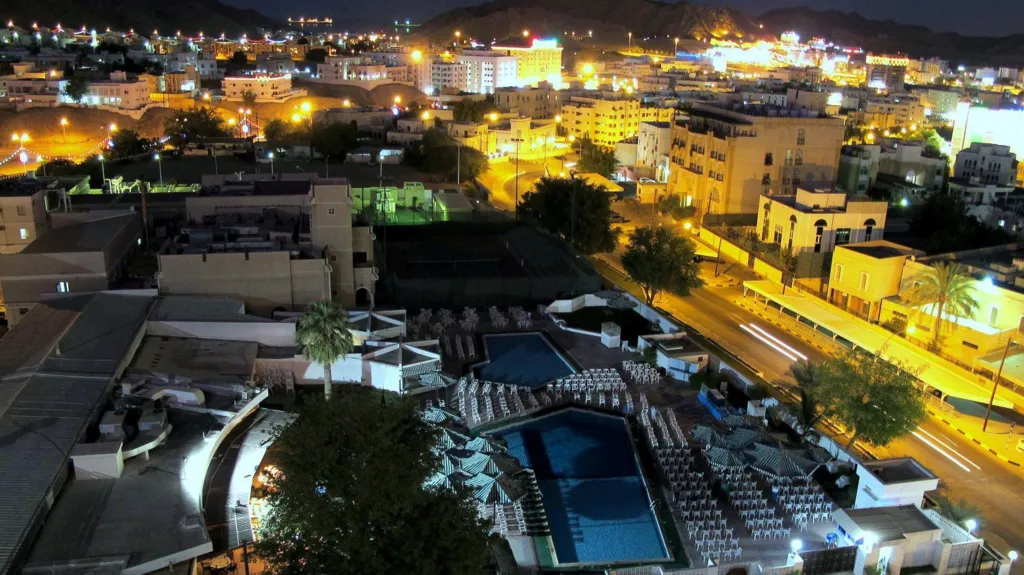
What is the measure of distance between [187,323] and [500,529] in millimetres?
12729

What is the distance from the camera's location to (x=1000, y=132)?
2928 inches

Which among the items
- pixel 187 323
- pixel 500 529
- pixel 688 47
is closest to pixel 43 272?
pixel 187 323

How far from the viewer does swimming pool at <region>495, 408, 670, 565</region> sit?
59.9 ft

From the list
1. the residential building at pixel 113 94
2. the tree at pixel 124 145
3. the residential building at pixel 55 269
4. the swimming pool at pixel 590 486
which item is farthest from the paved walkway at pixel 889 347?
the residential building at pixel 113 94

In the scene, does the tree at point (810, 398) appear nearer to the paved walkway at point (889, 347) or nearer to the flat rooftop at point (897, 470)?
the paved walkway at point (889, 347)

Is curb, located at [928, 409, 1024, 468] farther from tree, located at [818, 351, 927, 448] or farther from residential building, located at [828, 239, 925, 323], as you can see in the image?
residential building, located at [828, 239, 925, 323]

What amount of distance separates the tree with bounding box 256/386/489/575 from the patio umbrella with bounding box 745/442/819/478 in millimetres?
8685

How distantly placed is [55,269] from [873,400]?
85.8ft

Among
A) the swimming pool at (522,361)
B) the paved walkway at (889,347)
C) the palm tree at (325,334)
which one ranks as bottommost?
the swimming pool at (522,361)

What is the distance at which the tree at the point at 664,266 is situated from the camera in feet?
111

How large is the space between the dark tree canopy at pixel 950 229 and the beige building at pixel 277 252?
29.1 metres

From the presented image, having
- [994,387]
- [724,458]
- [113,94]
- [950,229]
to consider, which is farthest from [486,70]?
[724,458]

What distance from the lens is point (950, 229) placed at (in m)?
45.8

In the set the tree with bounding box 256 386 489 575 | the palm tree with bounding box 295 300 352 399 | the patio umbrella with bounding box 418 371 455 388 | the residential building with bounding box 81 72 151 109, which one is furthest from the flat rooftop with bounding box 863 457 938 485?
the residential building with bounding box 81 72 151 109
